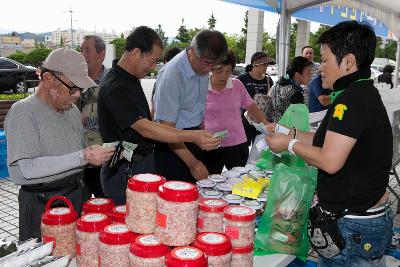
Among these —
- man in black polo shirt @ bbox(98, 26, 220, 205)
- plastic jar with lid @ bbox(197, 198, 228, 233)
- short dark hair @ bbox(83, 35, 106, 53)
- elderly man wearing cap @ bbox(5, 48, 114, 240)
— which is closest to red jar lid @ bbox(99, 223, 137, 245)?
plastic jar with lid @ bbox(197, 198, 228, 233)

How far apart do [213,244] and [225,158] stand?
232cm

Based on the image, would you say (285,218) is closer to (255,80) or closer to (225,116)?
(225,116)

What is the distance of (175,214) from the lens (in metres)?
1.33

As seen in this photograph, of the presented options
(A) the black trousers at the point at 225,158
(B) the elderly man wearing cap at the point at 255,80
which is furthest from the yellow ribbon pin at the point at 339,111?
(B) the elderly man wearing cap at the point at 255,80

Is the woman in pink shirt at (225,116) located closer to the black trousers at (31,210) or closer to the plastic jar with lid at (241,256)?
the black trousers at (31,210)

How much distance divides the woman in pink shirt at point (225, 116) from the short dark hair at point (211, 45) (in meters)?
0.95

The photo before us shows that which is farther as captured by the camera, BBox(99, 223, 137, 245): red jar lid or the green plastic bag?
the green plastic bag

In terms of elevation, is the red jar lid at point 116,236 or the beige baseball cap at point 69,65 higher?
the beige baseball cap at point 69,65

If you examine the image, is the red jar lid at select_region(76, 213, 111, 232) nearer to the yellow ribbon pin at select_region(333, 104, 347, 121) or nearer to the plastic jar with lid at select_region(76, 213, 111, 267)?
the plastic jar with lid at select_region(76, 213, 111, 267)

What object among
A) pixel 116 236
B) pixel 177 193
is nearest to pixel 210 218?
pixel 177 193

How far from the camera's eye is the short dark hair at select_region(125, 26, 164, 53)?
233cm

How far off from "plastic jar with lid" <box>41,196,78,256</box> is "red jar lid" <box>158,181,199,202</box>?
1.45ft

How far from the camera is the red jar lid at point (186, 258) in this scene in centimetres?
118

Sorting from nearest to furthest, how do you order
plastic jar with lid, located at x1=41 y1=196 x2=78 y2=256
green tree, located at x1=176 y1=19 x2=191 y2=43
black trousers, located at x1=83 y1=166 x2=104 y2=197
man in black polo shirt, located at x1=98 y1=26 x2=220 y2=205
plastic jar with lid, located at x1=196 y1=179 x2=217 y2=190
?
plastic jar with lid, located at x1=41 y1=196 x2=78 y2=256 → plastic jar with lid, located at x1=196 y1=179 x2=217 y2=190 → man in black polo shirt, located at x1=98 y1=26 x2=220 y2=205 → black trousers, located at x1=83 y1=166 x2=104 y2=197 → green tree, located at x1=176 y1=19 x2=191 y2=43
